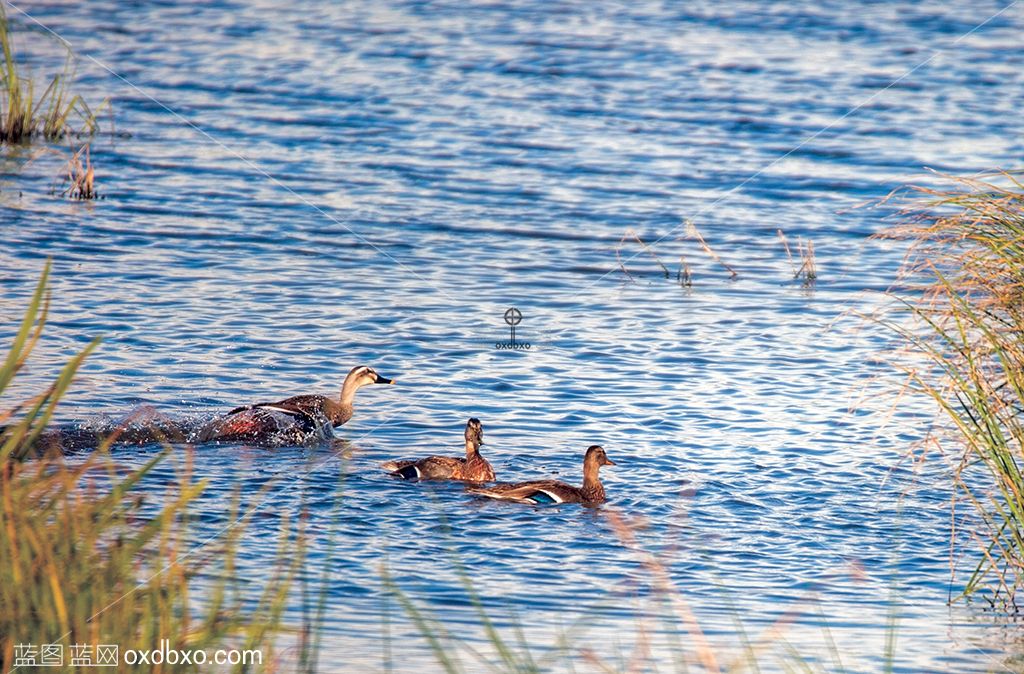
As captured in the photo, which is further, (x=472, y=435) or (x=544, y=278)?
(x=544, y=278)

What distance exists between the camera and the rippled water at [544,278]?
7809mm

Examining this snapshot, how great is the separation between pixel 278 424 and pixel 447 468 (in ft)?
4.64

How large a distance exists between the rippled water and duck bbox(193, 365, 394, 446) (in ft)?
0.60

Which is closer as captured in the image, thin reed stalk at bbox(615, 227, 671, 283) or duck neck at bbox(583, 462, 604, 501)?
duck neck at bbox(583, 462, 604, 501)

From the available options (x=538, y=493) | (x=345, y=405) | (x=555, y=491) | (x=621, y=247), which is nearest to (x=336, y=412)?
(x=345, y=405)

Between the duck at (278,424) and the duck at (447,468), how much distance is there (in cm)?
75

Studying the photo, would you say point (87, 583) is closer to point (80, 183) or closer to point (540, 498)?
point (540, 498)

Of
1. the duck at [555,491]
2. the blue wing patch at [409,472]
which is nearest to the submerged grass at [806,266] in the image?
the duck at [555,491]

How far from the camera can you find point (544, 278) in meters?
14.6

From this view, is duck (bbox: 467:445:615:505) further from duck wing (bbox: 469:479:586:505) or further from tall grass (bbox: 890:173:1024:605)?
tall grass (bbox: 890:173:1024:605)

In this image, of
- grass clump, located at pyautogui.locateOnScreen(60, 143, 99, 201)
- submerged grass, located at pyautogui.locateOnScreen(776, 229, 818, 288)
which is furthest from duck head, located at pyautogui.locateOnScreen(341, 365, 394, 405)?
grass clump, located at pyautogui.locateOnScreen(60, 143, 99, 201)

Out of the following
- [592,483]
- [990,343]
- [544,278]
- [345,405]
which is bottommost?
[592,483]

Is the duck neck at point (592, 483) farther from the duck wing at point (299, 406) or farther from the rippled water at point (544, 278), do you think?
the duck wing at point (299, 406)

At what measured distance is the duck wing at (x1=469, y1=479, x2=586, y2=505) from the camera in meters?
9.08
